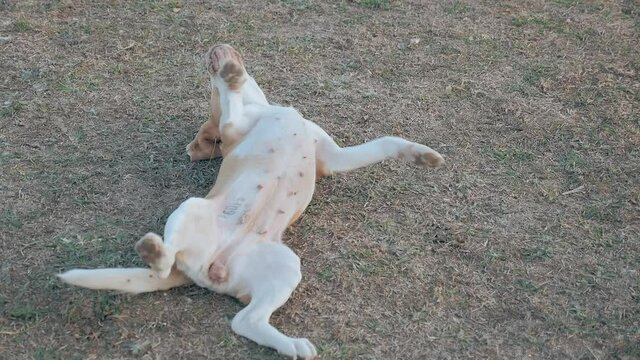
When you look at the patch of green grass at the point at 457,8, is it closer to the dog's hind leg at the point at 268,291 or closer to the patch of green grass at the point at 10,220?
the dog's hind leg at the point at 268,291

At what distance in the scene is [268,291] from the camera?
3305mm

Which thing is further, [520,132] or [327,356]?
[520,132]

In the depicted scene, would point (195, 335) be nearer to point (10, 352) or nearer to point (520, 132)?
point (10, 352)

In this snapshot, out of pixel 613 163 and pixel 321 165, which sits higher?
pixel 321 165

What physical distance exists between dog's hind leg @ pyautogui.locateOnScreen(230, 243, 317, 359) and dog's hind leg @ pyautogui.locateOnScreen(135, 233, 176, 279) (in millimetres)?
290

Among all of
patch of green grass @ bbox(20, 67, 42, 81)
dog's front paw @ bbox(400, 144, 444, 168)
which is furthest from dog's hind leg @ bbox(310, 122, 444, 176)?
patch of green grass @ bbox(20, 67, 42, 81)

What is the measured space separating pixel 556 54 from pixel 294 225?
95.4 inches

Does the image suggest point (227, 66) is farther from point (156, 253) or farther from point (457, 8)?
point (457, 8)

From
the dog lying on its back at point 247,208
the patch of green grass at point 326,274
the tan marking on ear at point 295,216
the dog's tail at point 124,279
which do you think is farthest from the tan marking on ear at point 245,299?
the tan marking on ear at point 295,216

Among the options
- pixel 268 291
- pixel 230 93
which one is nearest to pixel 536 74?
pixel 230 93

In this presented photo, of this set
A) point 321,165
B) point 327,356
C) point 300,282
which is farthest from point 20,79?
point 327,356

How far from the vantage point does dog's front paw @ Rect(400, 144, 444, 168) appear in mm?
3854

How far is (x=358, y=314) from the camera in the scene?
134 inches

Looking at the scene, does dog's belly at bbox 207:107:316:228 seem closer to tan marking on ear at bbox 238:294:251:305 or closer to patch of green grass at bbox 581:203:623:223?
tan marking on ear at bbox 238:294:251:305
